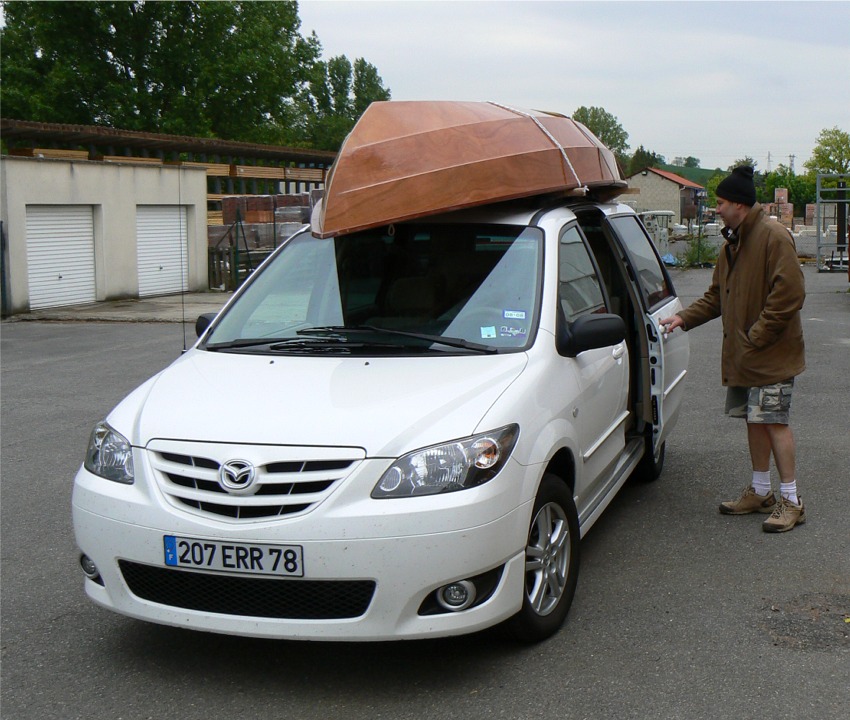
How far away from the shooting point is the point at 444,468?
12.0 ft

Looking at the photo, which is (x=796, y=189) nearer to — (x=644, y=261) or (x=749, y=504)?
(x=644, y=261)

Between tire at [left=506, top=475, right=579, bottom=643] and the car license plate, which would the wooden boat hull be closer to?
tire at [left=506, top=475, right=579, bottom=643]

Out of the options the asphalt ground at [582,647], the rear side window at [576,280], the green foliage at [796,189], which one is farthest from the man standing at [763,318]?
the green foliage at [796,189]

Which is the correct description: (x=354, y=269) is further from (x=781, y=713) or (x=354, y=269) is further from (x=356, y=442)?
(x=781, y=713)

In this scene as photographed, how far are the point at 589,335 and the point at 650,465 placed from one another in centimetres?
229

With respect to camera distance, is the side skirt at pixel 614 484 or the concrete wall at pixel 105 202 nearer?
the side skirt at pixel 614 484

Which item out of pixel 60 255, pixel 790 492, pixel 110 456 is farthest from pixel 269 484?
pixel 60 255

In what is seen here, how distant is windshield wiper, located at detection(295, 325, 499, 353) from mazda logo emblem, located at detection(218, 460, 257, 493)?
3.79 ft

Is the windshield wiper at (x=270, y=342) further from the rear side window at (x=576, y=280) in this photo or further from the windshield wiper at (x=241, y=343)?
the rear side window at (x=576, y=280)

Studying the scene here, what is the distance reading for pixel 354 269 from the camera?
501 centimetres

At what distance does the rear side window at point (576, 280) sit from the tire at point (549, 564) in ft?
3.15

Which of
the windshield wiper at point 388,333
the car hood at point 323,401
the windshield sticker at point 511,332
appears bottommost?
the car hood at point 323,401

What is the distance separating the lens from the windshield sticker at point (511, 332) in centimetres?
451

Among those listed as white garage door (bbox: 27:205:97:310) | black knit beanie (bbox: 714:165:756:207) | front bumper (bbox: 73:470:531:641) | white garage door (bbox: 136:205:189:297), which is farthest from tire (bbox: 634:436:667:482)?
white garage door (bbox: 136:205:189:297)
